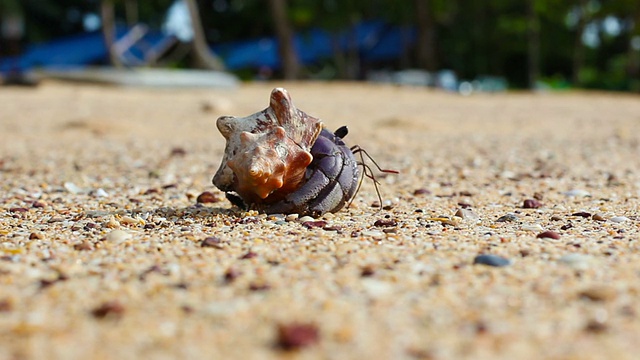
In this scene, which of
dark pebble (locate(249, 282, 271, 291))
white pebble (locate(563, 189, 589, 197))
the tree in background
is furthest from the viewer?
the tree in background

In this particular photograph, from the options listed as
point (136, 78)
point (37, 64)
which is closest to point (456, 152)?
→ point (136, 78)

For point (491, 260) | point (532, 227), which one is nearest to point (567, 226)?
point (532, 227)

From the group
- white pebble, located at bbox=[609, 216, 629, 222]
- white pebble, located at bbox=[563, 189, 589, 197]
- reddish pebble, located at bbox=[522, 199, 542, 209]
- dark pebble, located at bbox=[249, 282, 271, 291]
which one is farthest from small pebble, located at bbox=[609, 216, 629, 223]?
dark pebble, located at bbox=[249, 282, 271, 291]

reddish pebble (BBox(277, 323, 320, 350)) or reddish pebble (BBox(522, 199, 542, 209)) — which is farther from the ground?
reddish pebble (BBox(277, 323, 320, 350))

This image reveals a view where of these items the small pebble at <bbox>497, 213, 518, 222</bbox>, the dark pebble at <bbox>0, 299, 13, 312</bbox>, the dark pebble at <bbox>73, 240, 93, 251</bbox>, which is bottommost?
the small pebble at <bbox>497, 213, 518, 222</bbox>

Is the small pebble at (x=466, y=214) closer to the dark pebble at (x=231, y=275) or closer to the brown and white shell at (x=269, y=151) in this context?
the brown and white shell at (x=269, y=151)

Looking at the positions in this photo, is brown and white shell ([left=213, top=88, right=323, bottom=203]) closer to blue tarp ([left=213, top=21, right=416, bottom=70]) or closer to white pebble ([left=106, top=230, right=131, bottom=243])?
white pebble ([left=106, top=230, right=131, bottom=243])
